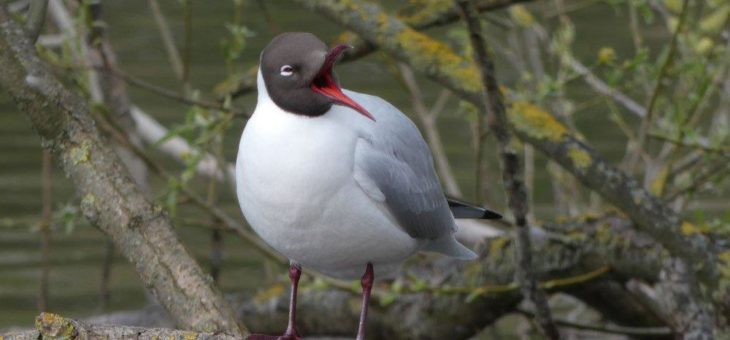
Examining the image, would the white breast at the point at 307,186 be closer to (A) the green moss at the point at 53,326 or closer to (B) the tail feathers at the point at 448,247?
(B) the tail feathers at the point at 448,247

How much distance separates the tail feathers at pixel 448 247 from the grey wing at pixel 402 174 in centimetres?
6

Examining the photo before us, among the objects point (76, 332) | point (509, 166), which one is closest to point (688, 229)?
point (509, 166)

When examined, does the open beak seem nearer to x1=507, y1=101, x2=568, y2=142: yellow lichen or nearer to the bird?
the bird

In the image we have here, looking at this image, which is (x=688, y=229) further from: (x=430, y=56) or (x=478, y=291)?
(x=430, y=56)

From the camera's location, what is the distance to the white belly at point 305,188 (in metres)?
3.68

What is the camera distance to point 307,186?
3688 mm

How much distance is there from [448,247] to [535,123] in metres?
0.78

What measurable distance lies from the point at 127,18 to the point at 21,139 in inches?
97.8

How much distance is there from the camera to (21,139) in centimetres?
1160

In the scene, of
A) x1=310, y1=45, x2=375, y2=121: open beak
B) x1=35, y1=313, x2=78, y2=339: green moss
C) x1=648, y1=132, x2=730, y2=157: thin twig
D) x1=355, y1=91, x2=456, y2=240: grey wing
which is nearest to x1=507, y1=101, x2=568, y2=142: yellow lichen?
x1=648, y1=132, x2=730, y2=157: thin twig

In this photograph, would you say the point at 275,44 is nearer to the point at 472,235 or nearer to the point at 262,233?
the point at 262,233

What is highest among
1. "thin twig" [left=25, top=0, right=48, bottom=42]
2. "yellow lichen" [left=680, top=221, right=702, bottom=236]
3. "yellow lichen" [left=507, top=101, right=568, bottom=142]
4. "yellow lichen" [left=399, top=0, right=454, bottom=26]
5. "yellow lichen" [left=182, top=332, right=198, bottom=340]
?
"yellow lichen" [left=399, top=0, right=454, bottom=26]

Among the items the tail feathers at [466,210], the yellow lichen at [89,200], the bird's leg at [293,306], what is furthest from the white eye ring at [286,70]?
the tail feathers at [466,210]

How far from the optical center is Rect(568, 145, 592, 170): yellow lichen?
16.3 ft
